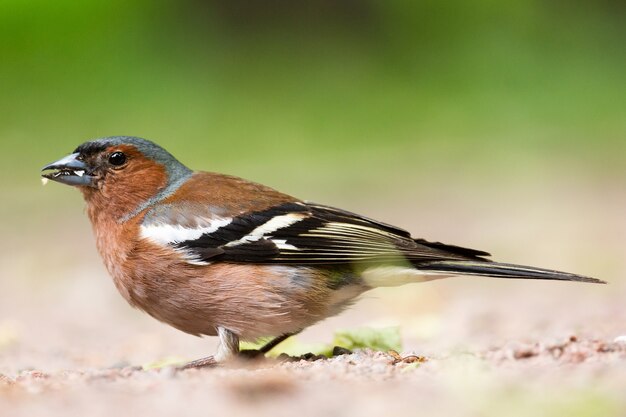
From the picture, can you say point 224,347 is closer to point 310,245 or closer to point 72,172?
point 310,245

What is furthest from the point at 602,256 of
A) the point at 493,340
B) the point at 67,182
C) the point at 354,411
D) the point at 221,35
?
the point at 221,35

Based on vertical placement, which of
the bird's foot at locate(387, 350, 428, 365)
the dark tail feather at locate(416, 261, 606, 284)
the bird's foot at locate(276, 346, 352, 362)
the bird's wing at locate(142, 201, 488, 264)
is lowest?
the bird's foot at locate(276, 346, 352, 362)

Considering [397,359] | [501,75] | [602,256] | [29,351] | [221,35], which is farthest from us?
[221,35]

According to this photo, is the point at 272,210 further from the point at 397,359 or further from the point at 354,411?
the point at 354,411

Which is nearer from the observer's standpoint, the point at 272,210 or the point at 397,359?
the point at 397,359

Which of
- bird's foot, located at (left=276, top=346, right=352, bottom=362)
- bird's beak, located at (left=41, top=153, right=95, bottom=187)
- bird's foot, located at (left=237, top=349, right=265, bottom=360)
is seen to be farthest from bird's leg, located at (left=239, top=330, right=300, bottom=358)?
bird's beak, located at (left=41, top=153, right=95, bottom=187)

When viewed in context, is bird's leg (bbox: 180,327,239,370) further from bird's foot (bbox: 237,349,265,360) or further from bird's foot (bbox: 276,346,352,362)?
bird's foot (bbox: 276,346,352,362)

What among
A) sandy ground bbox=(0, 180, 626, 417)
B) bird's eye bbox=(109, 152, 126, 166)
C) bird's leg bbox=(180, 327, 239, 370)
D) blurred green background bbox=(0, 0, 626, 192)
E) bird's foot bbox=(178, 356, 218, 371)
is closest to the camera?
sandy ground bbox=(0, 180, 626, 417)

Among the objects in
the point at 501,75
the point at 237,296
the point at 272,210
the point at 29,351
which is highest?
the point at 501,75

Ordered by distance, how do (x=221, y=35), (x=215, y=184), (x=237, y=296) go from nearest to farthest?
(x=237, y=296) → (x=215, y=184) → (x=221, y=35)
